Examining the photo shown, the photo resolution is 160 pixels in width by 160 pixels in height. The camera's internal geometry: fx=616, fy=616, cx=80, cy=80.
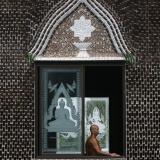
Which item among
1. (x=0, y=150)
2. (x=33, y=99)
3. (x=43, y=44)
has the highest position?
(x=43, y=44)

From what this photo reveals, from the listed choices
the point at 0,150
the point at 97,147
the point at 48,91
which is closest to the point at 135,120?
the point at 97,147

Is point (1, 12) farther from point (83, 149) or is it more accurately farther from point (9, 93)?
point (83, 149)

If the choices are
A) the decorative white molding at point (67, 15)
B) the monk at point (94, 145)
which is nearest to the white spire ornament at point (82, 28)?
the decorative white molding at point (67, 15)

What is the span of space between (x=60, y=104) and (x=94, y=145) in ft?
2.68

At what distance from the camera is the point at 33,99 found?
9383mm

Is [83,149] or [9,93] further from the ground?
[9,93]

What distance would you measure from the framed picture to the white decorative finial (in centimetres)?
98

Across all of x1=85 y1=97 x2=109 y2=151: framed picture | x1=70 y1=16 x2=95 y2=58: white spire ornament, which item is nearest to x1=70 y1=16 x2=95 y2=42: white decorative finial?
x1=70 y1=16 x2=95 y2=58: white spire ornament

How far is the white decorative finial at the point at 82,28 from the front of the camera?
31.0 ft

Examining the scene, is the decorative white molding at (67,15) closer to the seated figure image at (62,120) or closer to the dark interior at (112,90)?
the dark interior at (112,90)

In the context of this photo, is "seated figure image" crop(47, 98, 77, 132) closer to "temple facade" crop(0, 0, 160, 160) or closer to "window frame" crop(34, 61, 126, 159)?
"temple facade" crop(0, 0, 160, 160)

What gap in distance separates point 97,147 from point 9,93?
1.57 metres

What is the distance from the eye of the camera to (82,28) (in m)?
9.45

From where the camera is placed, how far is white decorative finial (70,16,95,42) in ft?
31.0
